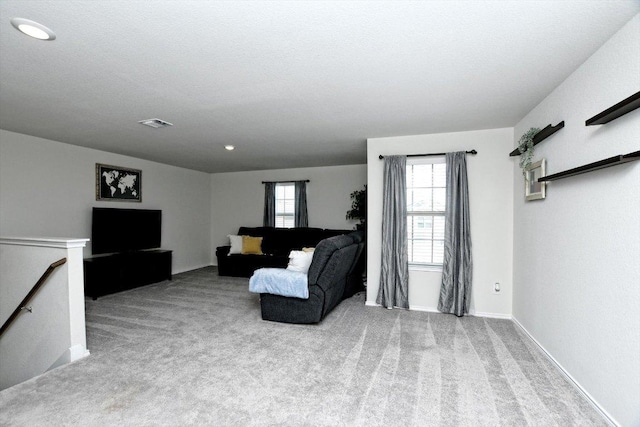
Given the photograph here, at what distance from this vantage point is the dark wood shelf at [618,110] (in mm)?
1587

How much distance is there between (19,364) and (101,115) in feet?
9.14

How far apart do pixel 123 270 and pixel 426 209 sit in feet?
16.1

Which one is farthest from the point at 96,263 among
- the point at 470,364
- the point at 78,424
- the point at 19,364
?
the point at 470,364

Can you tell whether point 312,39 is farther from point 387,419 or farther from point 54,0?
point 387,419

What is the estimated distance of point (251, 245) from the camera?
21.6ft

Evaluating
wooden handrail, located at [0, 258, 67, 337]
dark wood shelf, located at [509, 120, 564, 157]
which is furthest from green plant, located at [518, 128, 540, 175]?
wooden handrail, located at [0, 258, 67, 337]

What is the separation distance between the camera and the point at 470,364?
262 centimetres

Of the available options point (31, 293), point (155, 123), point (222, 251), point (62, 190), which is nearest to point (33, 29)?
point (155, 123)

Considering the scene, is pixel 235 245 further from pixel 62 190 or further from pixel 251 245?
pixel 62 190

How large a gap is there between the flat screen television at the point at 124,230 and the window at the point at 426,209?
4.77 m

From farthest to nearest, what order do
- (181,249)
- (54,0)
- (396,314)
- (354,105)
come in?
(181,249) < (396,314) < (354,105) < (54,0)

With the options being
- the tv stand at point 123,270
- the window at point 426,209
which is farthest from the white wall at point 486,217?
the tv stand at point 123,270

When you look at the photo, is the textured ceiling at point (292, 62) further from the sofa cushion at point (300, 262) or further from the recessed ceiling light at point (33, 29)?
the sofa cushion at point (300, 262)

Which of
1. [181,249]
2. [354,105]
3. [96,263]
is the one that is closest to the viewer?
[354,105]
